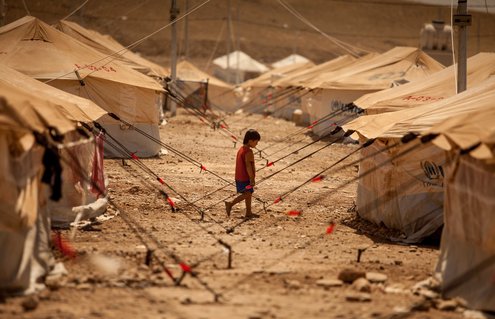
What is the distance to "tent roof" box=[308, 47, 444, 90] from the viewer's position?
23.3 meters

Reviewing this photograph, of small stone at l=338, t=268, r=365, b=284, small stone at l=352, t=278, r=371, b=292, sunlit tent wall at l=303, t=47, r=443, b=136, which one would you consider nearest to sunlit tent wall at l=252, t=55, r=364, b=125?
sunlit tent wall at l=303, t=47, r=443, b=136

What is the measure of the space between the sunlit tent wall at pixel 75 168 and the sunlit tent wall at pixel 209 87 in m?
25.8

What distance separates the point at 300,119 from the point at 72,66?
55.3 ft

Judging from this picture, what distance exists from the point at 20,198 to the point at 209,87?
32736mm

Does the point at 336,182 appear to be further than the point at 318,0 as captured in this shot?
No

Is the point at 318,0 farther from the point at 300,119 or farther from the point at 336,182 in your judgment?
the point at 336,182

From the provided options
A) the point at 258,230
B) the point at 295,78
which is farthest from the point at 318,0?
the point at 258,230

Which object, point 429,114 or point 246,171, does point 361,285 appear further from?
point 246,171

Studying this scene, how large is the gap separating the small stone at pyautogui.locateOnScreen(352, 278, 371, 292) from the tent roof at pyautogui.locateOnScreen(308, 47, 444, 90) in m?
15.3

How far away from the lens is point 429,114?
10.3 m

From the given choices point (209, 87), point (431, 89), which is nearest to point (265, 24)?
point (209, 87)

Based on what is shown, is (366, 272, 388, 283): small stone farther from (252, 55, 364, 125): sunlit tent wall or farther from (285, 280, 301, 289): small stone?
(252, 55, 364, 125): sunlit tent wall

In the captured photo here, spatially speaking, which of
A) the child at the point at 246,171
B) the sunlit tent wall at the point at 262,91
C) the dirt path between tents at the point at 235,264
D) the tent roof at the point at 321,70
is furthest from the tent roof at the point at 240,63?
the child at the point at 246,171

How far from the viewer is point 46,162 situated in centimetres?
768
